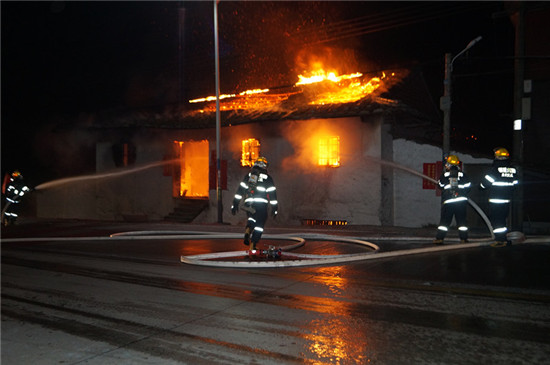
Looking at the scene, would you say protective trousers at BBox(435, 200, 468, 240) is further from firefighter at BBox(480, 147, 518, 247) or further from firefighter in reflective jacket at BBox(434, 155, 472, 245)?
firefighter at BBox(480, 147, 518, 247)

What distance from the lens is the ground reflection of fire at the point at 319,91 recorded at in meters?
17.4

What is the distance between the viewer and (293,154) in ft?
56.3

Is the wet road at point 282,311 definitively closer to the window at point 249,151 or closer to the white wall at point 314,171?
the white wall at point 314,171

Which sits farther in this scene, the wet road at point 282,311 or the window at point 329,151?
the window at point 329,151

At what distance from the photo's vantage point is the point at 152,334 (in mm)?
4352

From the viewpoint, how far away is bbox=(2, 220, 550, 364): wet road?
12.6 feet

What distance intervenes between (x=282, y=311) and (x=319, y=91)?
608 inches

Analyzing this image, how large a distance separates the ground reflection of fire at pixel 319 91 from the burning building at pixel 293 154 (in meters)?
0.06

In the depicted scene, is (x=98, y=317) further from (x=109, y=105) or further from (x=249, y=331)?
(x=109, y=105)

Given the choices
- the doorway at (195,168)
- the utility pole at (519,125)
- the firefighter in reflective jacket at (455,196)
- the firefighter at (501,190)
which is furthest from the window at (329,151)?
the firefighter at (501,190)

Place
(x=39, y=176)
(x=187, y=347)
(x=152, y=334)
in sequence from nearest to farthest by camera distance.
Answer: (x=187, y=347) < (x=152, y=334) < (x=39, y=176)

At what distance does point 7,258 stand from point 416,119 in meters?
13.6

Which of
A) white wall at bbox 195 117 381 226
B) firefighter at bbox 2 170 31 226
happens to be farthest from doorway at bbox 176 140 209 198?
firefighter at bbox 2 170 31 226

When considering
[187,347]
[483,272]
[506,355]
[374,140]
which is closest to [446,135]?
[374,140]
